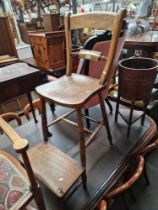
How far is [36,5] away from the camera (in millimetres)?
2977

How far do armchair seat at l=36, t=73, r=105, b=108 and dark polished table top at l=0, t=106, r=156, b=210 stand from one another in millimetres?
474

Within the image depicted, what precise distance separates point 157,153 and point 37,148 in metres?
1.30

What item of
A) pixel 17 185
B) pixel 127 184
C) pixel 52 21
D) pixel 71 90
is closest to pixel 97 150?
pixel 127 184

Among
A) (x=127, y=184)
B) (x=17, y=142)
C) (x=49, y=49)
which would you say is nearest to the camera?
(x=17, y=142)

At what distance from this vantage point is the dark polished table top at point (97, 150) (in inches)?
39.0

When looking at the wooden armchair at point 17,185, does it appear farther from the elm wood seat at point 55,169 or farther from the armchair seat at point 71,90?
the armchair seat at point 71,90

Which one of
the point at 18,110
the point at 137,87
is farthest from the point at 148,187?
the point at 18,110

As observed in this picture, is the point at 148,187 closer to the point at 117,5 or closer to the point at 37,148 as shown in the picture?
the point at 37,148

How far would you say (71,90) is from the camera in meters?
1.06

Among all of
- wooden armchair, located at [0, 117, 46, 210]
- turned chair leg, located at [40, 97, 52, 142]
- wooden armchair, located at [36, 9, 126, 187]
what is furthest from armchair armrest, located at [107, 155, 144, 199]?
turned chair leg, located at [40, 97, 52, 142]

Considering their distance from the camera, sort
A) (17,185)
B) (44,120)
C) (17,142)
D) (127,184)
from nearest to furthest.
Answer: (17,142), (17,185), (127,184), (44,120)

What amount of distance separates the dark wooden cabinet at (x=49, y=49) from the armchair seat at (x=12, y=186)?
1.98 metres

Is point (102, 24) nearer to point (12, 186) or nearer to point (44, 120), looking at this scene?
point (44, 120)

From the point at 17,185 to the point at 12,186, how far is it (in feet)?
0.08
